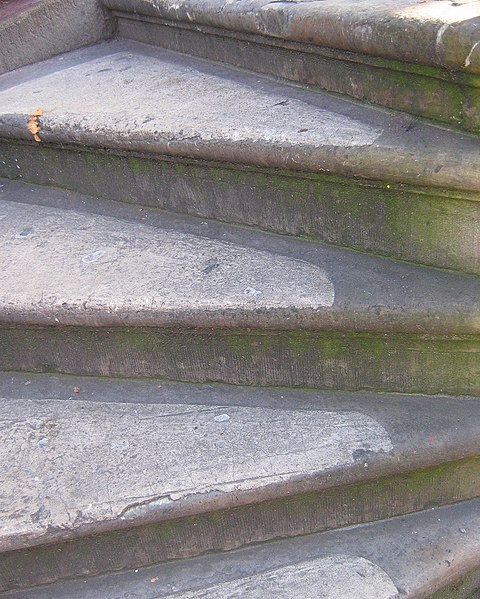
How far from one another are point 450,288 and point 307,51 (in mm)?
723

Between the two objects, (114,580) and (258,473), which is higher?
(258,473)

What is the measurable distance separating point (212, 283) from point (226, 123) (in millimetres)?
418

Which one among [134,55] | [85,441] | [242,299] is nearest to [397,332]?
[242,299]

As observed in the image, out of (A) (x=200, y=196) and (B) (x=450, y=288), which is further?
(A) (x=200, y=196)

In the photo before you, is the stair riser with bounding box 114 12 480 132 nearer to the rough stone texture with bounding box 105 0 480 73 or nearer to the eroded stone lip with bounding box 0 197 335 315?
the rough stone texture with bounding box 105 0 480 73

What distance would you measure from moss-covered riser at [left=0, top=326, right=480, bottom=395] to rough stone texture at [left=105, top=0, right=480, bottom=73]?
24.4 inches

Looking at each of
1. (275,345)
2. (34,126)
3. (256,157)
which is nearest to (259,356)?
(275,345)

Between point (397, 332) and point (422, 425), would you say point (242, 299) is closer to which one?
point (397, 332)

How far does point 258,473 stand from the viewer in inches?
56.4

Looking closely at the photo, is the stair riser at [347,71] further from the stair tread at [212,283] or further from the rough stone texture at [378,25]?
the stair tread at [212,283]

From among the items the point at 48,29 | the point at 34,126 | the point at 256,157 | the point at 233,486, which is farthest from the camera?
the point at 48,29

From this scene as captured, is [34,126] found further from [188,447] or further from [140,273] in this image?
[188,447]

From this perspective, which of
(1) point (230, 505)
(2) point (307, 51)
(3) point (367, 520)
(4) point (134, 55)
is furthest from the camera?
(4) point (134, 55)

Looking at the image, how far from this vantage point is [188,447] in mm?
1488
